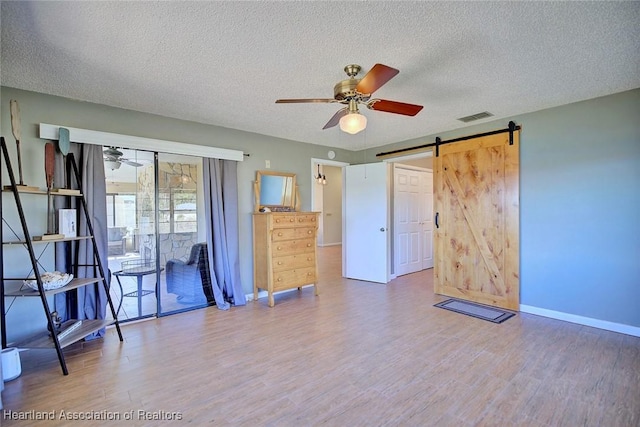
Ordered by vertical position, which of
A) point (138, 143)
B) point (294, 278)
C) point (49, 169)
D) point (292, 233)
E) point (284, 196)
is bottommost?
point (294, 278)

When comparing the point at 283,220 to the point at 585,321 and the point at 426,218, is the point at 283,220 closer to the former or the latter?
the point at 426,218

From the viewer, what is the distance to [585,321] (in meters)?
3.29

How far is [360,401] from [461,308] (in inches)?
93.5

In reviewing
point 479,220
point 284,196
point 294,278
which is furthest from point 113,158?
point 479,220

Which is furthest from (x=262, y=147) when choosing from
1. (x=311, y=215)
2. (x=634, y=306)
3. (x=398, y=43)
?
(x=634, y=306)

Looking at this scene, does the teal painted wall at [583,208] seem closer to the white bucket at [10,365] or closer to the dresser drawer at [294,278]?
the dresser drawer at [294,278]

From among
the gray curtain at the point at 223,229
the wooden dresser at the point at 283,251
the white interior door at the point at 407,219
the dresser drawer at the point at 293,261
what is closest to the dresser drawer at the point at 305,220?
the wooden dresser at the point at 283,251

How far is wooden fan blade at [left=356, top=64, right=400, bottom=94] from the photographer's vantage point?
1.91 metres

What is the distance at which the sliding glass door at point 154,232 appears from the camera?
11.4 feet

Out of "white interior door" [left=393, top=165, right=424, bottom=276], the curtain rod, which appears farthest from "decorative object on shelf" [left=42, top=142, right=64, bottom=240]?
"white interior door" [left=393, top=165, right=424, bottom=276]

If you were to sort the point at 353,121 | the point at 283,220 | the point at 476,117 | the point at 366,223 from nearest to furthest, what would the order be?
the point at 353,121 → the point at 476,117 → the point at 283,220 → the point at 366,223

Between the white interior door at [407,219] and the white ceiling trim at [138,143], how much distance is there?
116 inches

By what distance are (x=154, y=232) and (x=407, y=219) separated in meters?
4.25

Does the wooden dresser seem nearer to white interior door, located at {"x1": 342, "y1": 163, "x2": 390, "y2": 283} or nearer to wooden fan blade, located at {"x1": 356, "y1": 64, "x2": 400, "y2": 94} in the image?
white interior door, located at {"x1": 342, "y1": 163, "x2": 390, "y2": 283}
